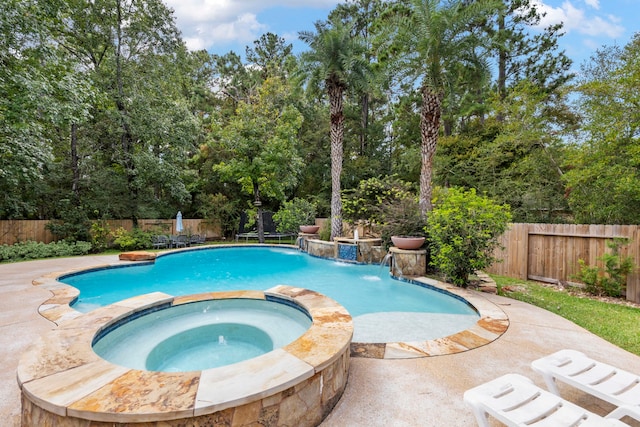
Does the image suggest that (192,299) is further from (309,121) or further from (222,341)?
(309,121)

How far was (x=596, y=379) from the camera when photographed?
87.0 inches

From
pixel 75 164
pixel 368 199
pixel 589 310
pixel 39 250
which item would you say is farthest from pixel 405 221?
pixel 75 164

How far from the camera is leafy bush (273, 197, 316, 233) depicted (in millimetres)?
14680

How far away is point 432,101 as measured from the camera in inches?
310

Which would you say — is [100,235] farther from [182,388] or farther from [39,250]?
[182,388]

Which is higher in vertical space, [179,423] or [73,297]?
[179,423]

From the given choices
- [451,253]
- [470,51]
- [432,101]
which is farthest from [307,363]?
[470,51]

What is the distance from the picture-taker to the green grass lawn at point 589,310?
12.2 ft

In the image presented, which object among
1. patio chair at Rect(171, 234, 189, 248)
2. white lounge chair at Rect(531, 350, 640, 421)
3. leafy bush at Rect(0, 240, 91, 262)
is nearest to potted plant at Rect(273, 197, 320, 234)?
patio chair at Rect(171, 234, 189, 248)

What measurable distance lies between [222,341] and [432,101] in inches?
291

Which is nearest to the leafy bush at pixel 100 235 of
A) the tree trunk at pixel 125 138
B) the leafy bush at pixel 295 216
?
the tree trunk at pixel 125 138

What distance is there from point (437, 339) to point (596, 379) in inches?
59.1

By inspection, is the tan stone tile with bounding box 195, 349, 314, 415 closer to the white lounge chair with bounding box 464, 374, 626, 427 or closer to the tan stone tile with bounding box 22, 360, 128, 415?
the tan stone tile with bounding box 22, 360, 128, 415

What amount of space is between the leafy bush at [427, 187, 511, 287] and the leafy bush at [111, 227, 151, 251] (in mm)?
12195
